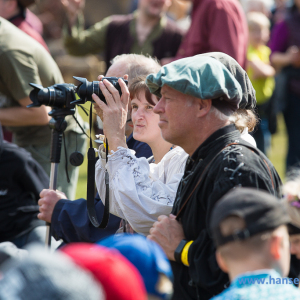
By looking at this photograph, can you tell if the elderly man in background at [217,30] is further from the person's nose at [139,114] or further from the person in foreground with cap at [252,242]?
the person in foreground with cap at [252,242]

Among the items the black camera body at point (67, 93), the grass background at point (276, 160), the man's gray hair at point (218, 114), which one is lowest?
the grass background at point (276, 160)

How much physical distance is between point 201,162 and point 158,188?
358 mm

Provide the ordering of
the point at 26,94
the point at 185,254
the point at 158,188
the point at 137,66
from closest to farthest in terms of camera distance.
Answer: the point at 185,254 → the point at 158,188 → the point at 137,66 → the point at 26,94

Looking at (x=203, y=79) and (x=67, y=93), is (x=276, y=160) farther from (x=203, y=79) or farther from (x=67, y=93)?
(x=203, y=79)

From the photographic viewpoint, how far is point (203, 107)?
2.22 metres

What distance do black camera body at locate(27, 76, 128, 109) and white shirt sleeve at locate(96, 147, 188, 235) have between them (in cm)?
36

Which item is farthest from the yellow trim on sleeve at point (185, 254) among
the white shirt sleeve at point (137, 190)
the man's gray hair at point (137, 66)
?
the man's gray hair at point (137, 66)

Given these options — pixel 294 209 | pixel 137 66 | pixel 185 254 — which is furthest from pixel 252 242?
pixel 137 66

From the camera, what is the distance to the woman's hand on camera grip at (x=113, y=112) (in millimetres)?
2504

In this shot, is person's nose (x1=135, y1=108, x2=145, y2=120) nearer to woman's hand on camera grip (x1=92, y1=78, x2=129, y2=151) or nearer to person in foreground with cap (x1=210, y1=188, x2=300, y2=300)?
woman's hand on camera grip (x1=92, y1=78, x2=129, y2=151)

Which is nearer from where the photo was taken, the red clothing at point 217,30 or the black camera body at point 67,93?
the black camera body at point 67,93

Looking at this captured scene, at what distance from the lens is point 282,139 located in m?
9.92

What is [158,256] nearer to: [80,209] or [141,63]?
[80,209]

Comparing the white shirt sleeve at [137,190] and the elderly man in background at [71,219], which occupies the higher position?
the white shirt sleeve at [137,190]
